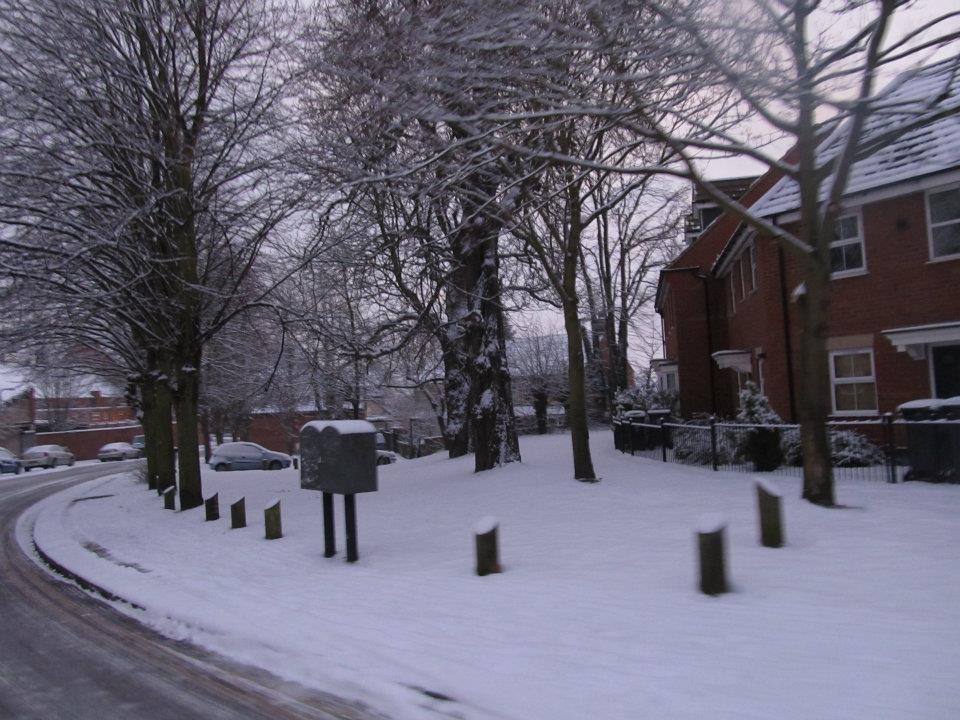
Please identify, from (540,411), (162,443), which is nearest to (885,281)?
(162,443)

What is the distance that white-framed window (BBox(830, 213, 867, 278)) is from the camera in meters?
16.2

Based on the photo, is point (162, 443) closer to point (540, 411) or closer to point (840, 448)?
point (840, 448)

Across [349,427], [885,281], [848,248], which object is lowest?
[349,427]

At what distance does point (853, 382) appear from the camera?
16.5 m

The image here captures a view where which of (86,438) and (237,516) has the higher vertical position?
(86,438)

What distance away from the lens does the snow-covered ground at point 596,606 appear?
438 cm

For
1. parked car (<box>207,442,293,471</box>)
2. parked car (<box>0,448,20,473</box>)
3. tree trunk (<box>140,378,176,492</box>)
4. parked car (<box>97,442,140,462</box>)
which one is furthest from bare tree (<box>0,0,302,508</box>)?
parked car (<box>97,442,140,462</box>)

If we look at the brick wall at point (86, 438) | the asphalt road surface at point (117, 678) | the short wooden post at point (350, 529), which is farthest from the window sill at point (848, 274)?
the brick wall at point (86, 438)

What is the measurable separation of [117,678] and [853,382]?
601 inches

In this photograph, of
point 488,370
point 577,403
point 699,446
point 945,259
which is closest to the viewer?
point 577,403

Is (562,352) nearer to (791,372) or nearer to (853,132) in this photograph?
(791,372)

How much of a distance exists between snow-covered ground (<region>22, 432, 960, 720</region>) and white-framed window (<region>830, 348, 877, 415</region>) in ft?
16.7

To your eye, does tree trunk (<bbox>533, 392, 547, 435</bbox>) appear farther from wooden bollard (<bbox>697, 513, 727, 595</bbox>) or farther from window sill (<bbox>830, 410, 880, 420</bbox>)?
wooden bollard (<bbox>697, 513, 727, 595</bbox>)

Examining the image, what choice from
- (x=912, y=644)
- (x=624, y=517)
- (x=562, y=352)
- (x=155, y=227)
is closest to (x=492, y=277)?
(x=155, y=227)
